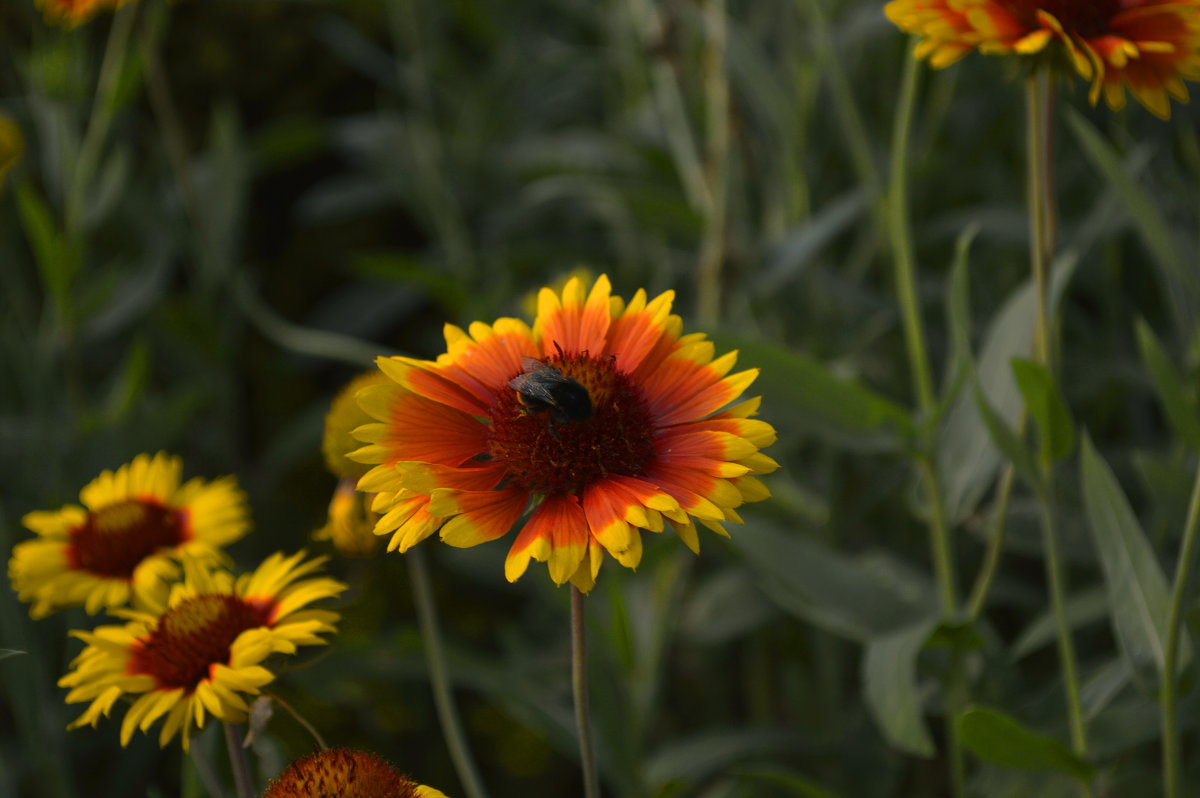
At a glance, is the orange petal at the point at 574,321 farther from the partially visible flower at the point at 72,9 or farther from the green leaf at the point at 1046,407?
the partially visible flower at the point at 72,9

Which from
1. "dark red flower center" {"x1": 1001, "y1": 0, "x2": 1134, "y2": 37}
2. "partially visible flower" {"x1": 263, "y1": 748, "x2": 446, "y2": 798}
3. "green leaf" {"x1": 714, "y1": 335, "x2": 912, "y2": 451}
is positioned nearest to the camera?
"partially visible flower" {"x1": 263, "y1": 748, "x2": 446, "y2": 798}

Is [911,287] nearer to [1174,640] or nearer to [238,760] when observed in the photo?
[1174,640]

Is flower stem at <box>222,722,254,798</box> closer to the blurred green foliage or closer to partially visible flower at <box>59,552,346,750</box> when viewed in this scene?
partially visible flower at <box>59,552,346,750</box>

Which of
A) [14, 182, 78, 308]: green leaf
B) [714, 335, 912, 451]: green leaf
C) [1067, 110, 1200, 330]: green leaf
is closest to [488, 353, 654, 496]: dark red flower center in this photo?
[714, 335, 912, 451]: green leaf

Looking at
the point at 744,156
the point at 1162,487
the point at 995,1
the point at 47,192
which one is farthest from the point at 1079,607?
the point at 47,192

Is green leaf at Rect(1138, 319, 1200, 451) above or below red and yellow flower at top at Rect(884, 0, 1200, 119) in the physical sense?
below

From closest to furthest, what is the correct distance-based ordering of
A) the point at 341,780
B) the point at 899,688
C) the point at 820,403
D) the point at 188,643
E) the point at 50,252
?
the point at 341,780
the point at 188,643
the point at 899,688
the point at 820,403
the point at 50,252

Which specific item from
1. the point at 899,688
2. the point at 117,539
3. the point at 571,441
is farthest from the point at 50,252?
the point at 899,688
